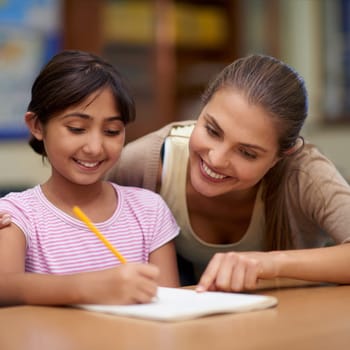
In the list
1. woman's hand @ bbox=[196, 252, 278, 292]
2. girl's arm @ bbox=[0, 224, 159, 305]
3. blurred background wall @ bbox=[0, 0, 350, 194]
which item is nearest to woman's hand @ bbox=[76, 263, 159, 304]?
girl's arm @ bbox=[0, 224, 159, 305]

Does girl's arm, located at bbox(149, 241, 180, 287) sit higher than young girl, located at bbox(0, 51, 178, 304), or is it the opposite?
young girl, located at bbox(0, 51, 178, 304)

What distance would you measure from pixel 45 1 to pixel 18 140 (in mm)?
762

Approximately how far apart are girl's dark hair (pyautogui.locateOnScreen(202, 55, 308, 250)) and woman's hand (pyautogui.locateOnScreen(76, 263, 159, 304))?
0.53 metres

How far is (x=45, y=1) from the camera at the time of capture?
437cm

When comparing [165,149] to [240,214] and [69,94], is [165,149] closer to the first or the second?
[240,214]

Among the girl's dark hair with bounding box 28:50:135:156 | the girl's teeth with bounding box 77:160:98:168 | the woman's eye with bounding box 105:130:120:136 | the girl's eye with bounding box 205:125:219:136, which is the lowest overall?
the girl's teeth with bounding box 77:160:98:168

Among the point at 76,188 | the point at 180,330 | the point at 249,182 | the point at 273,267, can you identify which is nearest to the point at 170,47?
the point at 249,182

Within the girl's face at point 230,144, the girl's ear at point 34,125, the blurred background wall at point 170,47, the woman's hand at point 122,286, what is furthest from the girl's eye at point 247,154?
the blurred background wall at point 170,47

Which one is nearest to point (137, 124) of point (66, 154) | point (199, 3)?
point (199, 3)

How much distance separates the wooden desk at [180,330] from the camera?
0.86 m

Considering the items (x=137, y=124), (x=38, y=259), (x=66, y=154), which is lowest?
(x=137, y=124)

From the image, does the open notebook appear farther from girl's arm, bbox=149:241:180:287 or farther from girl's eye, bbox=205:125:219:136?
girl's eye, bbox=205:125:219:136

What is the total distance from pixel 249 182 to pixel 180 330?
0.68 m

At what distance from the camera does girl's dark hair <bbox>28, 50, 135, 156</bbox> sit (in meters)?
1.40
